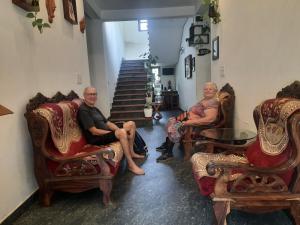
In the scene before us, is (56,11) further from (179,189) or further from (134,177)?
(179,189)

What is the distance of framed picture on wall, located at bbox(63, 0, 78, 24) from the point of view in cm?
326

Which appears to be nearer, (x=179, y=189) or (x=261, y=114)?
(x=261, y=114)

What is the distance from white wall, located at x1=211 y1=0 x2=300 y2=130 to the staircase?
10.7ft

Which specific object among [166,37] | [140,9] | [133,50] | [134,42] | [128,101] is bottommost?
[128,101]

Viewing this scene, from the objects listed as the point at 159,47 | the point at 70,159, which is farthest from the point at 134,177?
the point at 159,47

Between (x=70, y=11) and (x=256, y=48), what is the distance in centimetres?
236

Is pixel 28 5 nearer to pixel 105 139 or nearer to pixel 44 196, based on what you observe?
pixel 105 139

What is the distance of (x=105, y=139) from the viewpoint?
9.82ft

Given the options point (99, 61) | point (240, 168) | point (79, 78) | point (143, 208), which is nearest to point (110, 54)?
point (99, 61)

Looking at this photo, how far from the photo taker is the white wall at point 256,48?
197 centimetres

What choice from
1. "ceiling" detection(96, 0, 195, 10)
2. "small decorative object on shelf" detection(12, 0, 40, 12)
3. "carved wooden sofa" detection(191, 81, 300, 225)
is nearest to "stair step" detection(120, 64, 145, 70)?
"ceiling" detection(96, 0, 195, 10)

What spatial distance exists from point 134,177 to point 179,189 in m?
0.59

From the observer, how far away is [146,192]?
249 cm

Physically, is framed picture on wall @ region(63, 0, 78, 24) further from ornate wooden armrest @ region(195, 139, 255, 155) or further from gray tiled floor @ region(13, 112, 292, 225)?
ornate wooden armrest @ region(195, 139, 255, 155)
